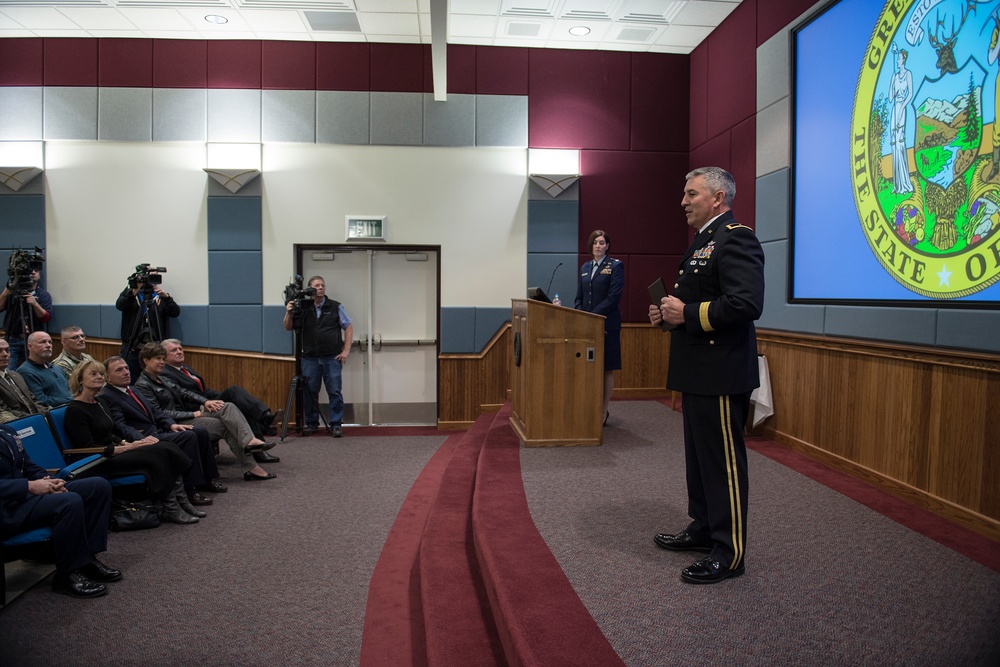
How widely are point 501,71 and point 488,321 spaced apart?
251 cm

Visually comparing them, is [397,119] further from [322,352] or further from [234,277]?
[322,352]

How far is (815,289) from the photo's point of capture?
4180 millimetres

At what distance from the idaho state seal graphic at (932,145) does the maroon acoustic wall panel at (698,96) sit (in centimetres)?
253

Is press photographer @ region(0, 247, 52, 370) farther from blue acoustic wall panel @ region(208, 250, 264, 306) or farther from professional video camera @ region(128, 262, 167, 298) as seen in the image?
blue acoustic wall panel @ region(208, 250, 264, 306)

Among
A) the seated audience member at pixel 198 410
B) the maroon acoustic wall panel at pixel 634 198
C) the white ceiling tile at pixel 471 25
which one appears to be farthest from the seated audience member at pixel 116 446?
the maroon acoustic wall panel at pixel 634 198

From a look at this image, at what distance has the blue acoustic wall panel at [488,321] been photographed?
21.4 ft

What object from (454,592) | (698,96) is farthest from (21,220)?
(698,96)

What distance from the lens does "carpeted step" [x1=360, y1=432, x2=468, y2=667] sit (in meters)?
2.29

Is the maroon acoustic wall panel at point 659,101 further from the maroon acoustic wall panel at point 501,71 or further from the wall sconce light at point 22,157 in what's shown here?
the wall sconce light at point 22,157

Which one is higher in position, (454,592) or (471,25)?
(471,25)

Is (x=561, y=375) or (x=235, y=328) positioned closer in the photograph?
(x=561, y=375)

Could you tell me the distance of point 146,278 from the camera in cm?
572

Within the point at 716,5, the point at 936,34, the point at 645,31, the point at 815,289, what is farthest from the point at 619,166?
the point at 936,34

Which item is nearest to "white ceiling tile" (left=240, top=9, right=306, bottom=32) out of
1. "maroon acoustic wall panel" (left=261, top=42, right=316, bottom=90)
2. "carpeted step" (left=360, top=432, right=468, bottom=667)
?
"maroon acoustic wall panel" (left=261, top=42, right=316, bottom=90)
